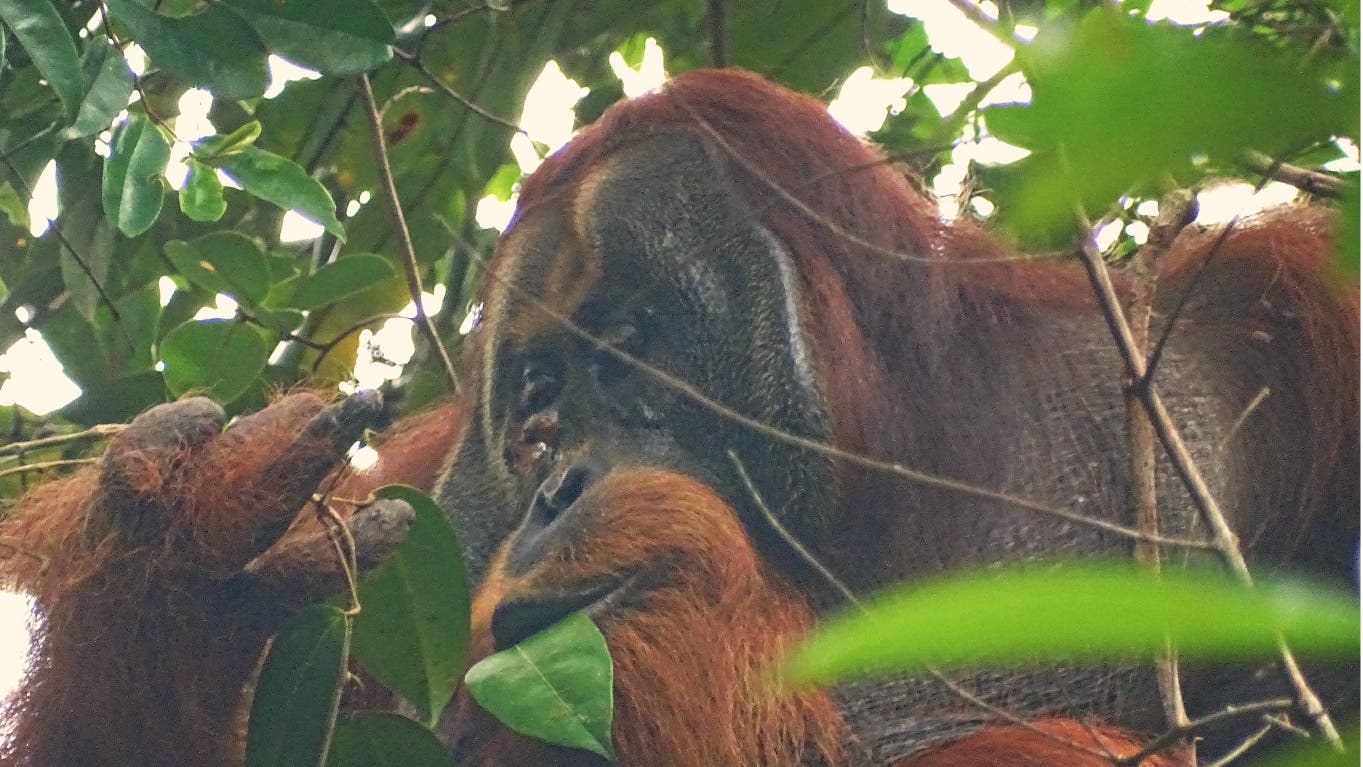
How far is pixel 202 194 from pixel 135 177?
0.47 feet

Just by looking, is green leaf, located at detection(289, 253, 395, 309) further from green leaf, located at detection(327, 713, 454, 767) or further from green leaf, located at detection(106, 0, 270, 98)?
green leaf, located at detection(327, 713, 454, 767)

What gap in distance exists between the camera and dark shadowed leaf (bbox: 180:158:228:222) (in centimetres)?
280

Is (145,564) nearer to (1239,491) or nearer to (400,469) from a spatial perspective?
(400,469)

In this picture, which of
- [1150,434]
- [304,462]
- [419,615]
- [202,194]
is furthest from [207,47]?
[1150,434]

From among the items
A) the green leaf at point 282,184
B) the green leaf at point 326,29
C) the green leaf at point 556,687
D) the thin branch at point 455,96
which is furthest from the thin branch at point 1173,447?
the thin branch at point 455,96

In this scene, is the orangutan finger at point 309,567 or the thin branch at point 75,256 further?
the thin branch at point 75,256

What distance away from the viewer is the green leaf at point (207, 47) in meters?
2.54

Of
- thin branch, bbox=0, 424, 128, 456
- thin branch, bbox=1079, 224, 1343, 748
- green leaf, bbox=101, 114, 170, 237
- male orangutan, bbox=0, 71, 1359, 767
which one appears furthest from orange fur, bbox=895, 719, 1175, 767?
green leaf, bbox=101, 114, 170, 237

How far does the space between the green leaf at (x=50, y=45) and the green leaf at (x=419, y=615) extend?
80 cm

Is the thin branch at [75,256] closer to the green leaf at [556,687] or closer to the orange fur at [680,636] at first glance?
the orange fur at [680,636]

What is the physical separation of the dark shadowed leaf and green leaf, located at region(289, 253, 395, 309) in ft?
1.14

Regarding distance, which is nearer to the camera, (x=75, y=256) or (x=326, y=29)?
(x=326, y=29)

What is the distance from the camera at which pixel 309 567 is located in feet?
7.55

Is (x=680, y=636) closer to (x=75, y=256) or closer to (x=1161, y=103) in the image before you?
(x=75, y=256)
